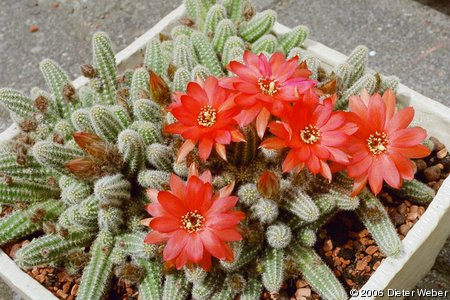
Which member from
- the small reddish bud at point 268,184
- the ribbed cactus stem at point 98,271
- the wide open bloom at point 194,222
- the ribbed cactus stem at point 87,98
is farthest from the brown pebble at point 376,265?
the ribbed cactus stem at point 87,98

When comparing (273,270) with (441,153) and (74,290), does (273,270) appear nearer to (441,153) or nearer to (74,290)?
(74,290)

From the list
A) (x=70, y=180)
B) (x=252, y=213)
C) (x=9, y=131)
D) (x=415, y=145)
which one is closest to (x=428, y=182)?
(x=415, y=145)

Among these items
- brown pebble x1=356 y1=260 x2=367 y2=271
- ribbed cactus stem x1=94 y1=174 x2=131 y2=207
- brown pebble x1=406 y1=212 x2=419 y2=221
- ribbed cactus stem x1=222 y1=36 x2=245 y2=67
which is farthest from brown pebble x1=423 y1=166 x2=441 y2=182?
ribbed cactus stem x1=94 y1=174 x2=131 y2=207

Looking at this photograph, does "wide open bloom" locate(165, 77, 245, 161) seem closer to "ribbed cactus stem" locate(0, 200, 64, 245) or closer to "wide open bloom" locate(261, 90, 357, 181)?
"wide open bloom" locate(261, 90, 357, 181)

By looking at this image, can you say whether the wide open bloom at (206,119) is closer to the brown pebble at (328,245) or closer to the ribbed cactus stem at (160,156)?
the ribbed cactus stem at (160,156)

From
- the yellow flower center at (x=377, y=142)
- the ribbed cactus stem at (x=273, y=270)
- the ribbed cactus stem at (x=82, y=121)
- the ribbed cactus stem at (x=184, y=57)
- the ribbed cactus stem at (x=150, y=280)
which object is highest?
the yellow flower center at (x=377, y=142)

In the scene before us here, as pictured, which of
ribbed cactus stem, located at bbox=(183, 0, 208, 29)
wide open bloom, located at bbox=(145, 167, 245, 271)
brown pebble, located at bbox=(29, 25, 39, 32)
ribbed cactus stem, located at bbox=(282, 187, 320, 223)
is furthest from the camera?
brown pebble, located at bbox=(29, 25, 39, 32)

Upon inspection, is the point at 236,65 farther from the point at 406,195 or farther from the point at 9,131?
the point at 9,131
